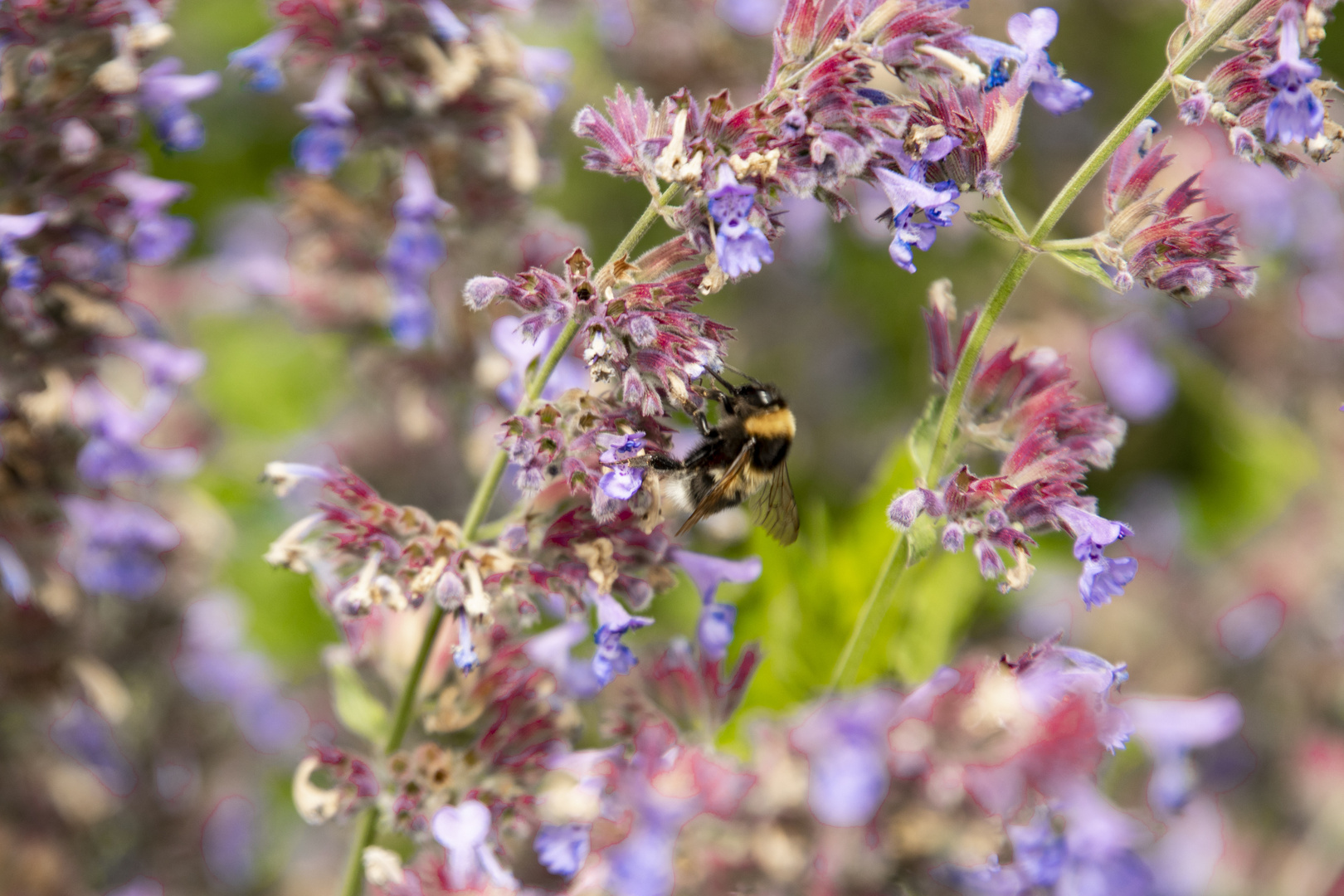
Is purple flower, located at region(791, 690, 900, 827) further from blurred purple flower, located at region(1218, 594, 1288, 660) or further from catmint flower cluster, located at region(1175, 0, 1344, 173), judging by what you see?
blurred purple flower, located at region(1218, 594, 1288, 660)

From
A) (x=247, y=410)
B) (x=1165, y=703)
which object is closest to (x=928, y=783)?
(x=1165, y=703)

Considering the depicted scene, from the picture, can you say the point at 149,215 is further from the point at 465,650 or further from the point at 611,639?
the point at 611,639

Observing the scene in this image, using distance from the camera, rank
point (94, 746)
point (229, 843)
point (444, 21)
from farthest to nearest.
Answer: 1. point (229, 843)
2. point (94, 746)
3. point (444, 21)

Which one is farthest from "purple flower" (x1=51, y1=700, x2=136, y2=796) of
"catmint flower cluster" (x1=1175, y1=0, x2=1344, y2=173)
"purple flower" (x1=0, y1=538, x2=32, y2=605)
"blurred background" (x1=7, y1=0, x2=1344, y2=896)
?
"catmint flower cluster" (x1=1175, y1=0, x2=1344, y2=173)

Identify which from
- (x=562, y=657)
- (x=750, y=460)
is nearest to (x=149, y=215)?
(x=562, y=657)

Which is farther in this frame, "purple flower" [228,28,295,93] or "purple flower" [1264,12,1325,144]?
"purple flower" [228,28,295,93]

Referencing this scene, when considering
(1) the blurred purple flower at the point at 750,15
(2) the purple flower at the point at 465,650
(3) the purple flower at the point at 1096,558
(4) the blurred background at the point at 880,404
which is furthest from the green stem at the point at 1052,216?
(1) the blurred purple flower at the point at 750,15
